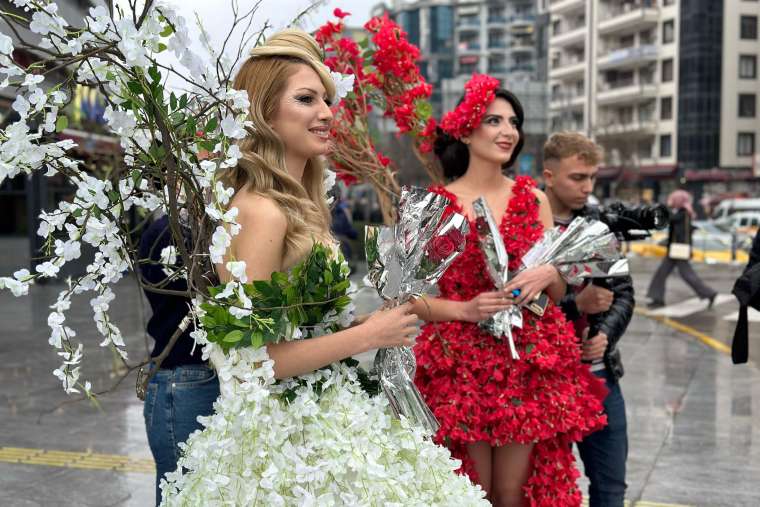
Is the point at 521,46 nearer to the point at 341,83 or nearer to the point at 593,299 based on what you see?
the point at 593,299

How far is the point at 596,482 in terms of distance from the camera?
147 inches

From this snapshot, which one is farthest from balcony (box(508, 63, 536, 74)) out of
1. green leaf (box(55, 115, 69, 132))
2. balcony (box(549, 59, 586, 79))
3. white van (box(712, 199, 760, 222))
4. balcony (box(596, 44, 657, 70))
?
green leaf (box(55, 115, 69, 132))

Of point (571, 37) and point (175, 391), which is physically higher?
point (571, 37)

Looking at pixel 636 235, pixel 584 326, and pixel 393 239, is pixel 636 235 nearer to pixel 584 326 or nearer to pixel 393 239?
pixel 584 326

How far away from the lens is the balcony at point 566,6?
71688 mm

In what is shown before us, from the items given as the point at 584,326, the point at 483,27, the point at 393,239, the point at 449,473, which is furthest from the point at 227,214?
the point at 483,27

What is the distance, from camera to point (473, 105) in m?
3.48

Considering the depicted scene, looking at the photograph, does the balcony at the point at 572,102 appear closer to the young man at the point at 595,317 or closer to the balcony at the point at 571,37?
the balcony at the point at 571,37

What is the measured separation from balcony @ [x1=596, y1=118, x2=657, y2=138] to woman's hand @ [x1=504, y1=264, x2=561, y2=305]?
6197 cm

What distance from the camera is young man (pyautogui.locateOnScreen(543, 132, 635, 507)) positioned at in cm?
370

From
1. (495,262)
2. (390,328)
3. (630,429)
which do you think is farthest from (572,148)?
(630,429)

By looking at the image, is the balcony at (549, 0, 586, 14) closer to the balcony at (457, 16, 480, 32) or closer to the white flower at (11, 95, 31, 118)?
→ the balcony at (457, 16, 480, 32)

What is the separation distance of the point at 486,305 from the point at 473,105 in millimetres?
767

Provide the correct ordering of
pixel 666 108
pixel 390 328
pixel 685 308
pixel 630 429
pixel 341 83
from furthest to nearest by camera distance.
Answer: pixel 666 108
pixel 685 308
pixel 630 429
pixel 341 83
pixel 390 328
